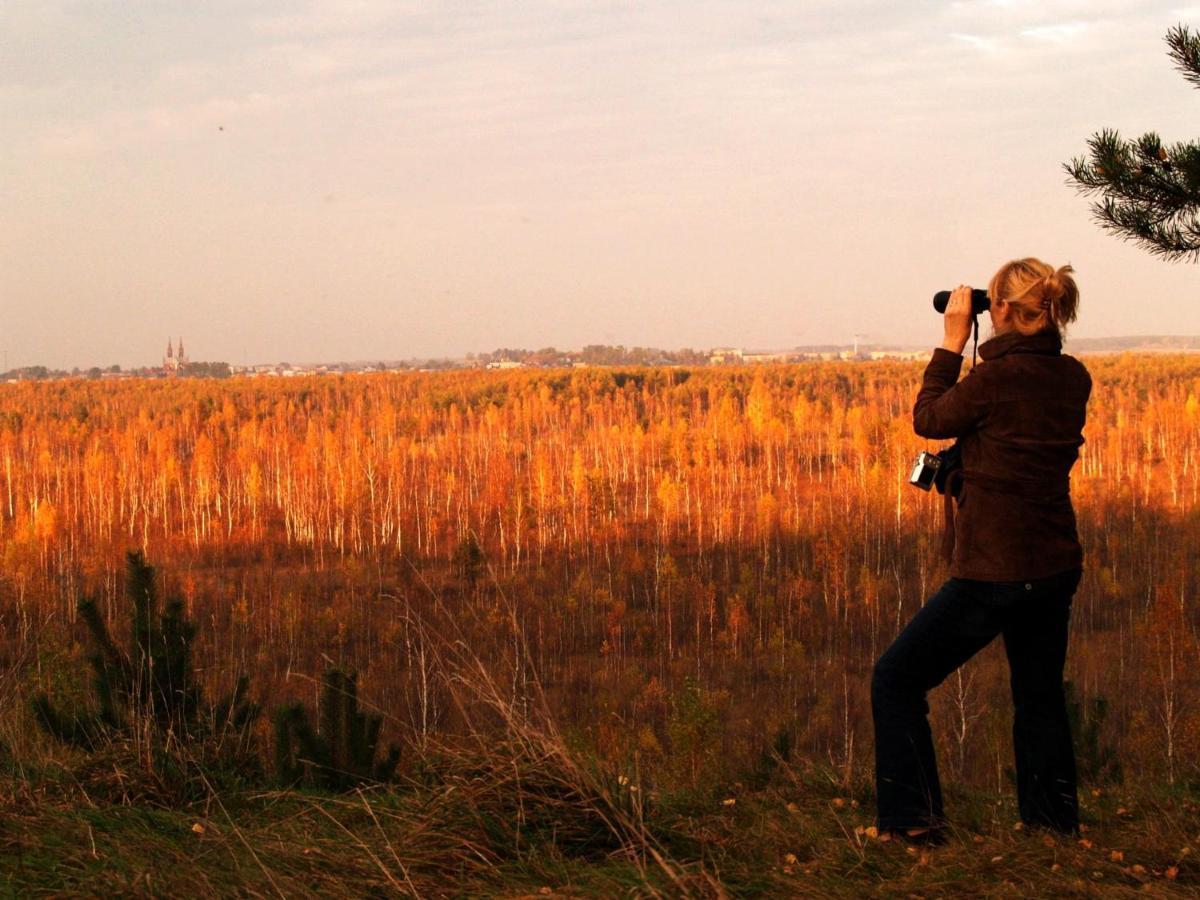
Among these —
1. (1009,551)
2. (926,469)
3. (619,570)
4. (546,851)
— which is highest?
(926,469)

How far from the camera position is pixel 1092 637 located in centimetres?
1866

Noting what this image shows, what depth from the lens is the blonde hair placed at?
3.37 meters

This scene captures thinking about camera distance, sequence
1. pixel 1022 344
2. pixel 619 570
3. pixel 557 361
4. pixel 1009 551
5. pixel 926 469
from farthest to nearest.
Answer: pixel 557 361 < pixel 619 570 < pixel 926 469 < pixel 1022 344 < pixel 1009 551

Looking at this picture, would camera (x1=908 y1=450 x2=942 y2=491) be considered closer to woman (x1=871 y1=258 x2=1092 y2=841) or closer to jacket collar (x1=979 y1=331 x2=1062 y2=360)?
woman (x1=871 y1=258 x2=1092 y2=841)

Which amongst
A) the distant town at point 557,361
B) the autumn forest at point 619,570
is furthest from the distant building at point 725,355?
the autumn forest at point 619,570

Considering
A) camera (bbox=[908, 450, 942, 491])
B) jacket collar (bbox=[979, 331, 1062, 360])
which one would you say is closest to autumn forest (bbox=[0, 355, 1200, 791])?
camera (bbox=[908, 450, 942, 491])

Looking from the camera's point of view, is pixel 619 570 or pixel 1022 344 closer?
pixel 1022 344

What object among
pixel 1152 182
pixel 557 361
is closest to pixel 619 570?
pixel 1152 182

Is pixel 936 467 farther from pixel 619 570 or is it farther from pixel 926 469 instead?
pixel 619 570

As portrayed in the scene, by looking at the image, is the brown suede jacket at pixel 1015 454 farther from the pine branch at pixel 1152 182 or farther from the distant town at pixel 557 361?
the distant town at pixel 557 361

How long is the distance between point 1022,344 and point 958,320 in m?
0.22

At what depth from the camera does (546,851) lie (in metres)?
3.32

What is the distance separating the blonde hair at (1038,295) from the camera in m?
3.37

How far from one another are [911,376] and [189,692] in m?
77.6
